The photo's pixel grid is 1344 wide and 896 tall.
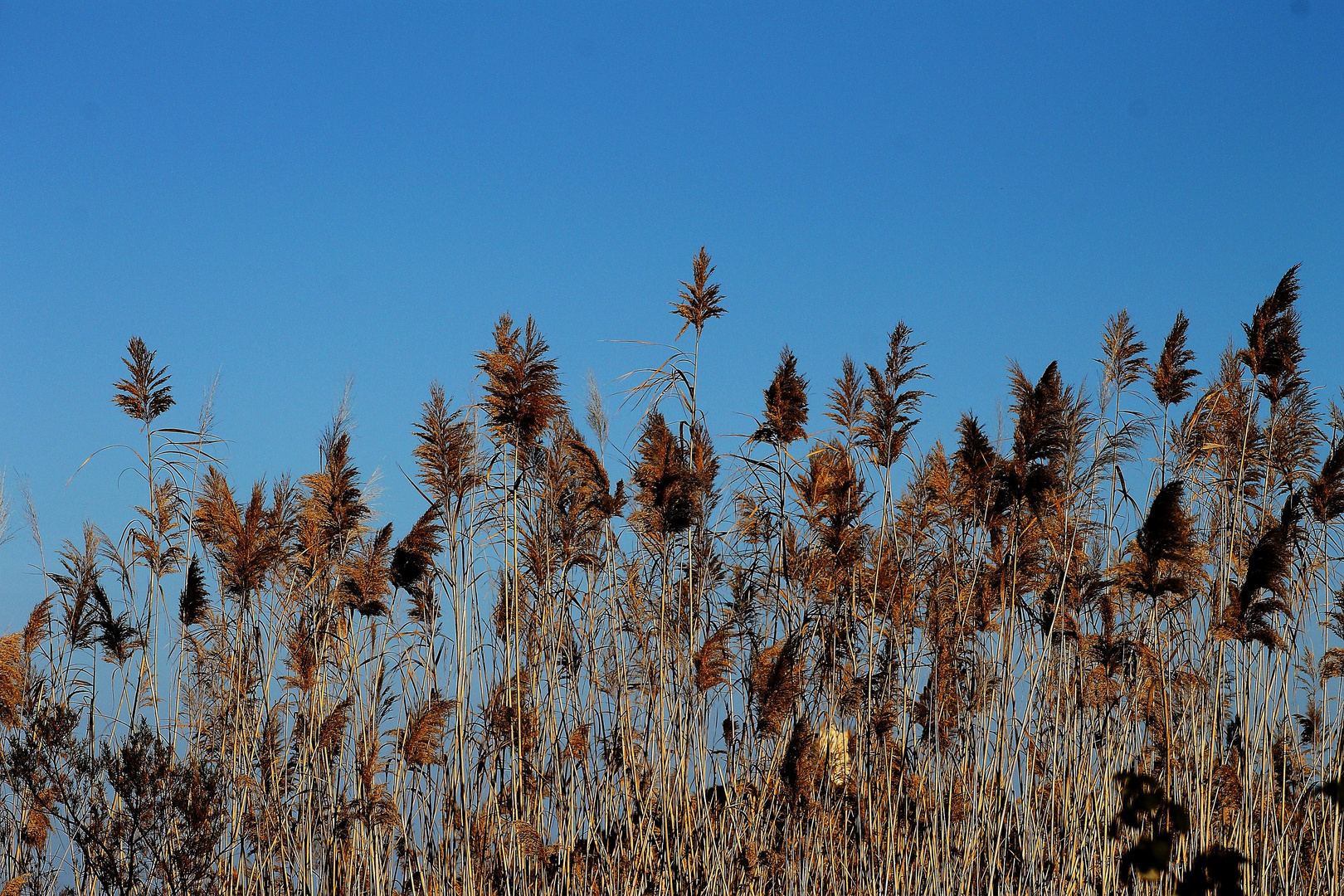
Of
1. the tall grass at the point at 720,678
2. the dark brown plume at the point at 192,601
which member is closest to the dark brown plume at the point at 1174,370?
the tall grass at the point at 720,678

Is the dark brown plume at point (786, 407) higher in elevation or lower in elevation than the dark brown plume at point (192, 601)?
higher

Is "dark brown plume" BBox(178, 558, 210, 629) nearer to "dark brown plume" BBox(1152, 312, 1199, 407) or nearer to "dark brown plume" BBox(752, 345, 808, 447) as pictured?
"dark brown plume" BBox(752, 345, 808, 447)

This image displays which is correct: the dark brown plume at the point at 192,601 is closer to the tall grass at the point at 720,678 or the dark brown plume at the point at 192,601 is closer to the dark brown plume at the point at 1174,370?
the tall grass at the point at 720,678

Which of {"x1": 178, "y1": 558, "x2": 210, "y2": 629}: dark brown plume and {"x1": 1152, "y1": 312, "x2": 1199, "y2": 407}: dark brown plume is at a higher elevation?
{"x1": 1152, "y1": 312, "x2": 1199, "y2": 407}: dark brown plume

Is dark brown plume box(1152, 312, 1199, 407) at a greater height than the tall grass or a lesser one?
greater

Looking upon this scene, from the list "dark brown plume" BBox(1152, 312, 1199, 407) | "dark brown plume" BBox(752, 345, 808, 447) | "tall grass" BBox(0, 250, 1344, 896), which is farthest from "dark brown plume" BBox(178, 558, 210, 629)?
"dark brown plume" BBox(1152, 312, 1199, 407)

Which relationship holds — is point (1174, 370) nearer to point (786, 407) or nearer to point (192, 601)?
point (786, 407)

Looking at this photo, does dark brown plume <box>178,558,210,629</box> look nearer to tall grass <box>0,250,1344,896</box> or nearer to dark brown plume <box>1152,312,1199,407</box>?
tall grass <box>0,250,1344,896</box>

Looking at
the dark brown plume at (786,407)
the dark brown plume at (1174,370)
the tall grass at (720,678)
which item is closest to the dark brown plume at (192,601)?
the tall grass at (720,678)

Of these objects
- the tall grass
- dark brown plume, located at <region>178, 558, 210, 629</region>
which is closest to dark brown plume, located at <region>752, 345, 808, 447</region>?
the tall grass

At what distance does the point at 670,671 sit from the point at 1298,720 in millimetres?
4983

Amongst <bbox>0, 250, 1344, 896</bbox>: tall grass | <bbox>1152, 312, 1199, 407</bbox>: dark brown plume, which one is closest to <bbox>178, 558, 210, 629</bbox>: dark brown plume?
<bbox>0, 250, 1344, 896</bbox>: tall grass

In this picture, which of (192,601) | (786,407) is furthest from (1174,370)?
(192,601)

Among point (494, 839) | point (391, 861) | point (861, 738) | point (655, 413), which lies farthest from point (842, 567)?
point (391, 861)
